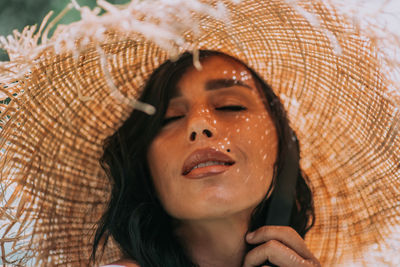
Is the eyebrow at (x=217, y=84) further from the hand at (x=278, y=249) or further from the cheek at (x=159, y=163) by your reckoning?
the hand at (x=278, y=249)

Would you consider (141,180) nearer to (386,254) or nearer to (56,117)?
(56,117)

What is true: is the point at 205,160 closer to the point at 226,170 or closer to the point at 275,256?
the point at 226,170

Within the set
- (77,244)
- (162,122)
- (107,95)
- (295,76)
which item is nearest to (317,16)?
(295,76)

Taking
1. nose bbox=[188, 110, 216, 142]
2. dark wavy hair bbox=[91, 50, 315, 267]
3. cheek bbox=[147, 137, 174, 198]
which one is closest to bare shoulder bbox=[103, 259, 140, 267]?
dark wavy hair bbox=[91, 50, 315, 267]

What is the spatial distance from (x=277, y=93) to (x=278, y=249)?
0.32 meters

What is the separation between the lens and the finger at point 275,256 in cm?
74

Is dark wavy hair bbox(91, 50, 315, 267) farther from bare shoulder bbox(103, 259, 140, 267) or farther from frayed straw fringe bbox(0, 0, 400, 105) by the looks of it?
frayed straw fringe bbox(0, 0, 400, 105)

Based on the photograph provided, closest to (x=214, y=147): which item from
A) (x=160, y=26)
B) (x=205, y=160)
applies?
(x=205, y=160)

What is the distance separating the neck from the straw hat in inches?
9.4

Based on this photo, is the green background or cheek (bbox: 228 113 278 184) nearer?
cheek (bbox: 228 113 278 184)

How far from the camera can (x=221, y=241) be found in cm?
80

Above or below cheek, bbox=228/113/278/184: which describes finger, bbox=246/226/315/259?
below

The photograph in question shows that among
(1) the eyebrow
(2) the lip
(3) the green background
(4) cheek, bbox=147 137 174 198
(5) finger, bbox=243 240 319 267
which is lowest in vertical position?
(5) finger, bbox=243 240 319 267

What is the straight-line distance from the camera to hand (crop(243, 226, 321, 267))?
0.74 meters
